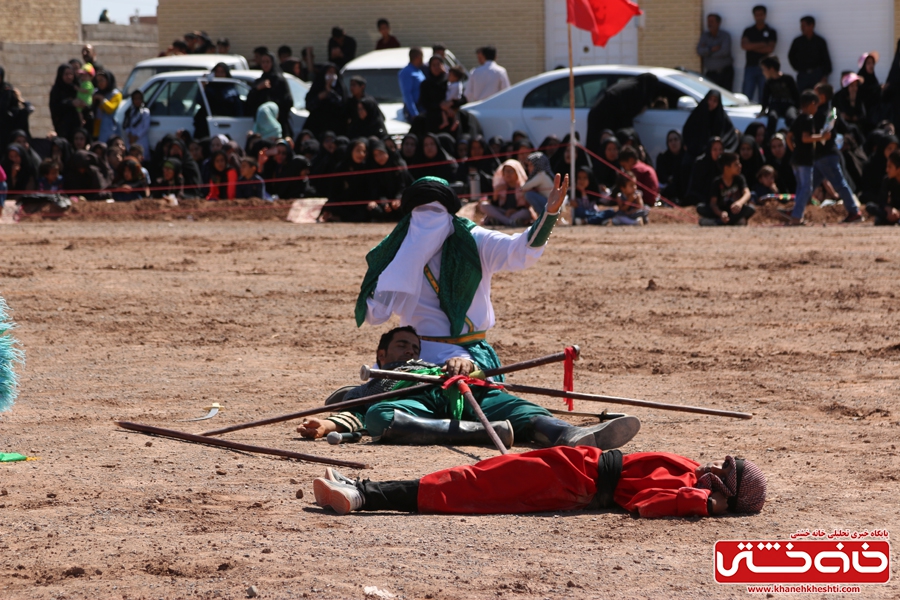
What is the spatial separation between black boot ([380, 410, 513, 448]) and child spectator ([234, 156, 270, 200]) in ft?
38.5

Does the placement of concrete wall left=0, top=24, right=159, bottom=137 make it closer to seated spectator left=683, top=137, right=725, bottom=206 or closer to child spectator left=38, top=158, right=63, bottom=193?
child spectator left=38, top=158, right=63, bottom=193

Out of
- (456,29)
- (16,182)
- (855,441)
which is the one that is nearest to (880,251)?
(855,441)

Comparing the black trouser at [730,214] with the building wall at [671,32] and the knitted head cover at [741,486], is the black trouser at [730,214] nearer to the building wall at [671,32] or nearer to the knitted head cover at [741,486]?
the building wall at [671,32]

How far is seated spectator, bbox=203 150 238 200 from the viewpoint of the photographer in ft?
58.2

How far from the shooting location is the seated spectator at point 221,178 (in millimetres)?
17750

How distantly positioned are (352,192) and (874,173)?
6.25m

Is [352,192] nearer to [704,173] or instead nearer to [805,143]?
[704,173]

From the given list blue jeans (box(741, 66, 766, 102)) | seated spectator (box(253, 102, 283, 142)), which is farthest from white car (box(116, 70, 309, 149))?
blue jeans (box(741, 66, 766, 102))

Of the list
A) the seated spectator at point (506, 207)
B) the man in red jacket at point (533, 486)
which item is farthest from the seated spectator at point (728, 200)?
the man in red jacket at point (533, 486)

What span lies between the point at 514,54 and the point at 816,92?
29.5ft

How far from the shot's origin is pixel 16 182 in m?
17.7

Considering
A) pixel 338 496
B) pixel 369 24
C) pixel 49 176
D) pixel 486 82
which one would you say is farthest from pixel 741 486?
pixel 369 24

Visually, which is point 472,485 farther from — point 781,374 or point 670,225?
point 670,225

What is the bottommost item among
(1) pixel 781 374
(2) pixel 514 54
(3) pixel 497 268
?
(1) pixel 781 374
